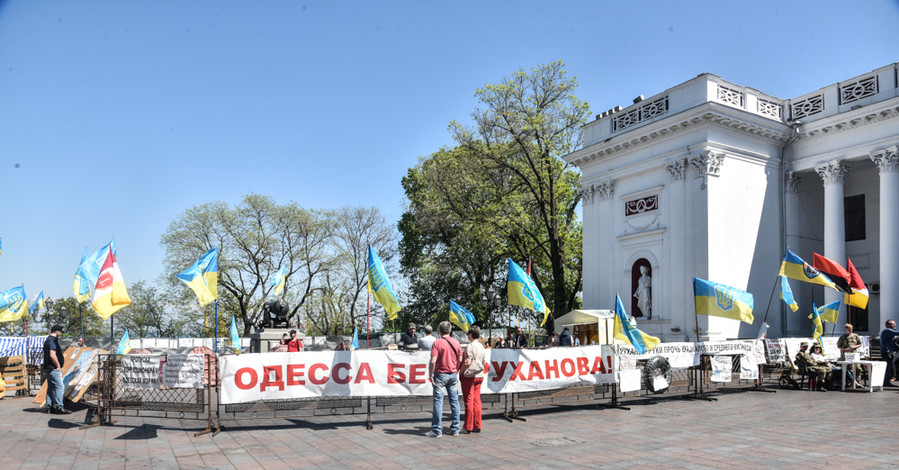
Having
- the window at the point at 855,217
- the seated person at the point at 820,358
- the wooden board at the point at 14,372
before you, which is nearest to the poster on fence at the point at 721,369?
the seated person at the point at 820,358

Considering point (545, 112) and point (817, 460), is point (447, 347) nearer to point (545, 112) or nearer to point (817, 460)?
point (817, 460)

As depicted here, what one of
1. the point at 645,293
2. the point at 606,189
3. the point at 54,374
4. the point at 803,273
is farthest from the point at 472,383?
the point at 606,189

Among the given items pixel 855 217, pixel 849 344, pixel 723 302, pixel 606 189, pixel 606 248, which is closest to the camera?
pixel 723 302

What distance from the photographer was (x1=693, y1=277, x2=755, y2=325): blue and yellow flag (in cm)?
1541

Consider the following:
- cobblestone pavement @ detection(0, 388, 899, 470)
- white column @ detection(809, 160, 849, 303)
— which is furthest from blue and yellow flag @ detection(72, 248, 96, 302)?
Answer: white column @ detection(809, 160, 849, 303)

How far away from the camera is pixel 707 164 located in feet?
83.0

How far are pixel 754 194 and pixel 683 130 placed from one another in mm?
4109

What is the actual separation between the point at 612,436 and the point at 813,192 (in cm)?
2362

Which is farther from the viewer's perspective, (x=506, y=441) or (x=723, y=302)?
(x=723, y=302)

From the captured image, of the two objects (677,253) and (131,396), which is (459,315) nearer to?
(677,253)

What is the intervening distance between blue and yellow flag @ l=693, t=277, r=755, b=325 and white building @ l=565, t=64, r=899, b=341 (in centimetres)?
997

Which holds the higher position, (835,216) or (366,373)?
(835,216)

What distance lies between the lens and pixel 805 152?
88.5 feet

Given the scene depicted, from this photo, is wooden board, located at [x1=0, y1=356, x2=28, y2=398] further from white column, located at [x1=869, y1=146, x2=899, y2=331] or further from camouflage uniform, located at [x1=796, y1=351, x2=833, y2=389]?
white column, located at [x1=869, y1=146, x2=899, y2=331]
